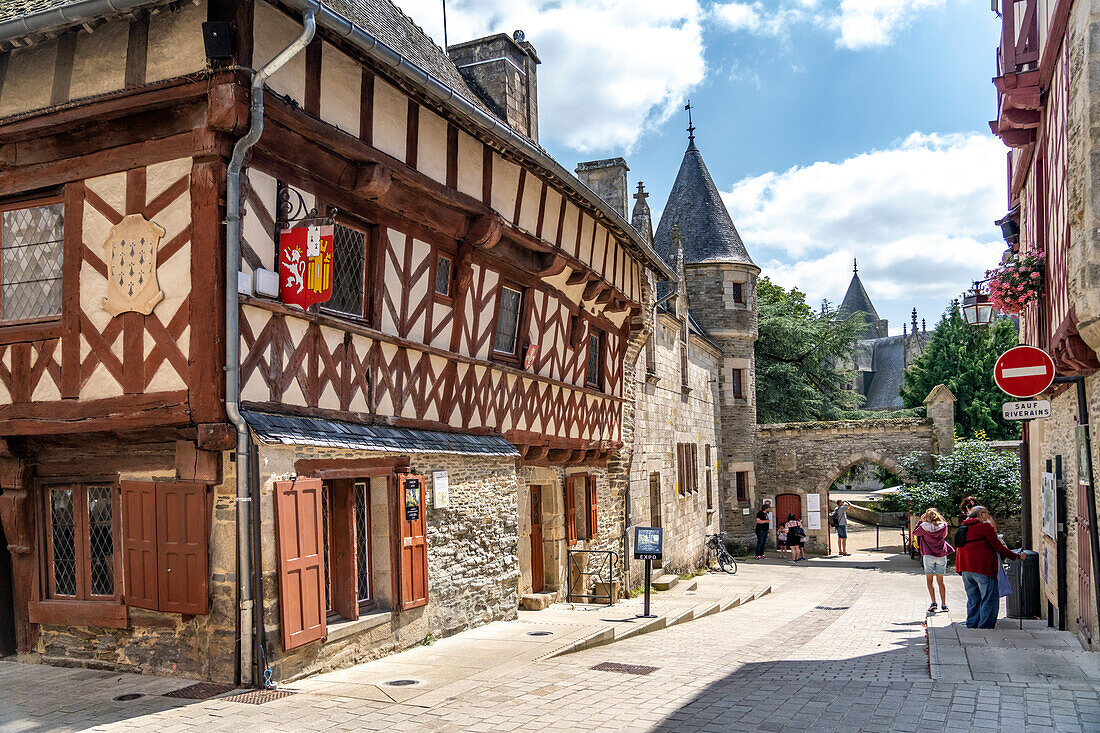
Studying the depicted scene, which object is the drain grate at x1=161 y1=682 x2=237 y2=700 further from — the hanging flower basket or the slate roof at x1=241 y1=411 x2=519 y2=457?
the hanging flower basket

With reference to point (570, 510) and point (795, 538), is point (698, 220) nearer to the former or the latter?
point (795, 538)

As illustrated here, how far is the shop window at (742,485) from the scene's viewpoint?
1071 inches

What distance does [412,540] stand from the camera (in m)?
8.16

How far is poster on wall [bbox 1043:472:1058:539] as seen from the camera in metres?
8.88

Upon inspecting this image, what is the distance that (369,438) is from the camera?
299 inches

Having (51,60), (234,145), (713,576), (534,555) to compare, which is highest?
(51,60)

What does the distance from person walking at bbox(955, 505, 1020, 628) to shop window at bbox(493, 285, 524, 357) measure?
5192 mm

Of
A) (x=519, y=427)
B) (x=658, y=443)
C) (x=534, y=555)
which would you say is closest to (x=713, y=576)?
(x=658, y=443)

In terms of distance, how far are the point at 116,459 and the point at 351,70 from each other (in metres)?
3.51

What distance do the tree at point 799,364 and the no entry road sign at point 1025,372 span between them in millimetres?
24913

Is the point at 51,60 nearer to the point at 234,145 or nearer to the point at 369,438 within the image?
the point at 234,145

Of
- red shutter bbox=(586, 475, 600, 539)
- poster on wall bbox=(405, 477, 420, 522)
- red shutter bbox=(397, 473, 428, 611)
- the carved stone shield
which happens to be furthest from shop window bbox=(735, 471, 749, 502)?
the carved stone shield

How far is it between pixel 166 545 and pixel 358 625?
66.7 inches

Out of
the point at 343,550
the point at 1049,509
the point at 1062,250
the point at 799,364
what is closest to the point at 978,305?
the point at 1049,509
